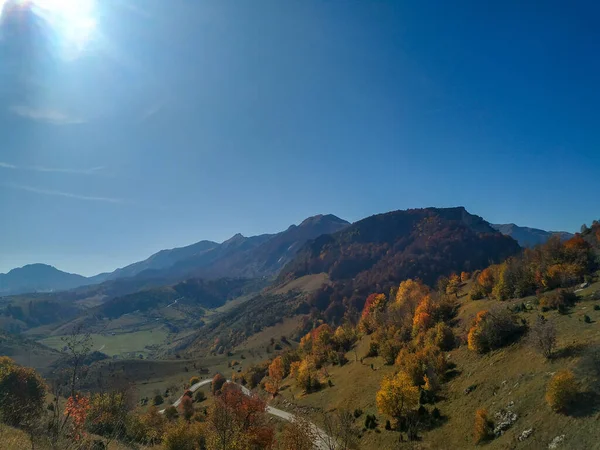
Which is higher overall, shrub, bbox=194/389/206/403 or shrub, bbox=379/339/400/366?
shrub, bbox=379/339/400/366

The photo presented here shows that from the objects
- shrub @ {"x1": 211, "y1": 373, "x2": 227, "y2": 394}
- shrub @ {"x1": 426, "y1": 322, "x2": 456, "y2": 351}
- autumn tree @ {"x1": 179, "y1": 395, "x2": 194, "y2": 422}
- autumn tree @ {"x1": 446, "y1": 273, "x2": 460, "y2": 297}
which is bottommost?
shrub @ {"x1": 211, "y1": 373, "x2": 227, "y2": 394}

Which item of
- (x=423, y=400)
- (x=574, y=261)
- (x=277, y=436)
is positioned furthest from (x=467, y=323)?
(x=277, y=436)

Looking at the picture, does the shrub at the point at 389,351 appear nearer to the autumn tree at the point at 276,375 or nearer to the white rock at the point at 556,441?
the autumn tree at the point at 276,375

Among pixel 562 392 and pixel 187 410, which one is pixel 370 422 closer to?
pixel 562 392

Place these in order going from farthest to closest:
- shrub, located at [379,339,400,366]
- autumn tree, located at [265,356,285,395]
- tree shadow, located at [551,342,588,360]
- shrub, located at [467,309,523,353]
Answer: autumn tree, located at [265,356,285,395] → shrub, located at [379,339,400,366] → shrub, located at [467,309,523,353] → tree shadow, located at [551,342,588,360]

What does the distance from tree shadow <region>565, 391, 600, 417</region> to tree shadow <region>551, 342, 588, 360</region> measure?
34.7ft

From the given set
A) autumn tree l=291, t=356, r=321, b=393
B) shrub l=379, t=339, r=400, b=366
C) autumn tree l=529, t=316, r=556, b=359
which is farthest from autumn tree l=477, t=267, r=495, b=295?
autumn tree l=291, t=356, r=321, b=393

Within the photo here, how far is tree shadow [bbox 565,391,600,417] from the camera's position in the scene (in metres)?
41.5

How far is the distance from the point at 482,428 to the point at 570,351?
19295mm

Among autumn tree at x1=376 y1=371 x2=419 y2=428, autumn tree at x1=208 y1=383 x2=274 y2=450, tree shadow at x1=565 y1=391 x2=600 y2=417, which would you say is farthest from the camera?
autumn tree at x1=376 y1=371 x2=419 y2=428

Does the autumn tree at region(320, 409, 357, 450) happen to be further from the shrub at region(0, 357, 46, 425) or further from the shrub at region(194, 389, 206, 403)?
the shrub at region(194, 389, 206, 403)

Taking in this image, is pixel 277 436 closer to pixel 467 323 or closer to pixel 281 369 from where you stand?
pixel 467 323

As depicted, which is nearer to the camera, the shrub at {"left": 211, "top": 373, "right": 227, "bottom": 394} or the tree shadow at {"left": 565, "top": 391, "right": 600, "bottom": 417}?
the tree shadow at {"left": 565, "top": 391, "right": 600, "bottom": 417}

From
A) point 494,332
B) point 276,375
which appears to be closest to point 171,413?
point 276,375
